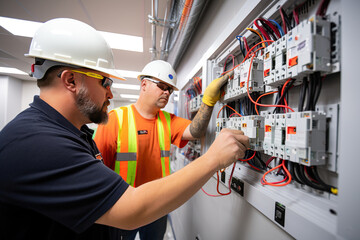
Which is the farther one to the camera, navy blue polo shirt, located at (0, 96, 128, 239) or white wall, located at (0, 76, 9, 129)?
white wall, located at (0, 76, 9, 129)

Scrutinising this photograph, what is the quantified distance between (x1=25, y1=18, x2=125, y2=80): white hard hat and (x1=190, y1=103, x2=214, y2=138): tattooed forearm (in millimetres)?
626

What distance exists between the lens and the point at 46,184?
1.42 ft

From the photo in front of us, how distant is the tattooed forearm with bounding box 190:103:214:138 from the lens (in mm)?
1110

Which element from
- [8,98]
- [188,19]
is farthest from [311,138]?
[8,98]

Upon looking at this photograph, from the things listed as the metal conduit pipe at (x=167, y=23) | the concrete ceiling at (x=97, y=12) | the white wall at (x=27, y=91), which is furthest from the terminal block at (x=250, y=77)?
the white wall at (x=27, y=91)

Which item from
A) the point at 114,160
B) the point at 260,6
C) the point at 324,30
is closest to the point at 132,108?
the point at 114,160

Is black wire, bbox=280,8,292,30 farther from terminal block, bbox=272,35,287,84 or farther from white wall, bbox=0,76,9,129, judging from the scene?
white wall, bbox=0,76,9,129

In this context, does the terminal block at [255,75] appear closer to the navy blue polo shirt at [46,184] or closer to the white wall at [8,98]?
the navy blue polo shirt at [46,184]

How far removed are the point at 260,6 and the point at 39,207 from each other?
3.44ft

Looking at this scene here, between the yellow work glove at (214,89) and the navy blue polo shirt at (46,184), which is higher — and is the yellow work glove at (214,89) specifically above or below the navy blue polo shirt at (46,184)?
above

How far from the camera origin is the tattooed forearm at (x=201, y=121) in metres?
1.11

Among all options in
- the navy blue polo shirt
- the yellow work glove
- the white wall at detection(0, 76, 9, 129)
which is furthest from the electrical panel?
the white wall at detection(0, 76, 9, 129)

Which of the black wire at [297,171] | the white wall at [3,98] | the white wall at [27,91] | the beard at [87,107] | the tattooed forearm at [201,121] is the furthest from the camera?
the white wall at [27,91]

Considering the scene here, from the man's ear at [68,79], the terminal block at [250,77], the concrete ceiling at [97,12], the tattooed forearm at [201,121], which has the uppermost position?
the concrete ceiling at [97,12]
